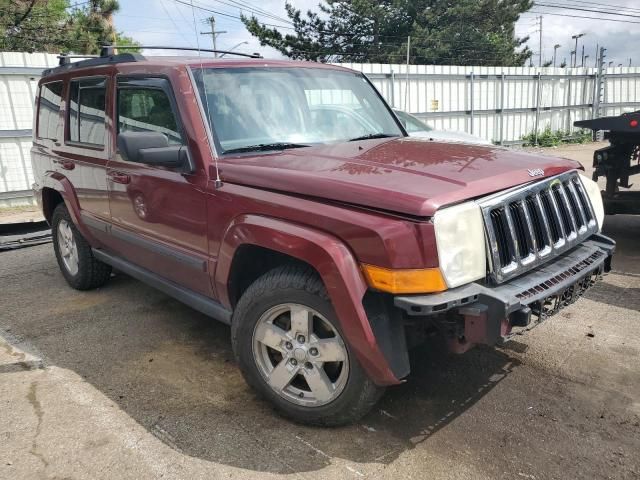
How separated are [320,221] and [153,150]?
1.17m

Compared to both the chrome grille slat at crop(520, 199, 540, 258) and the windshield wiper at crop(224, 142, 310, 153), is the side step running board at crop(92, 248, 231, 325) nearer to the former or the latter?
the windshield wiper at crop(224, 142, 310, 153)

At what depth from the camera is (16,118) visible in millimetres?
9648

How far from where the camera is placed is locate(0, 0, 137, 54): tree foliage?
20812 mm

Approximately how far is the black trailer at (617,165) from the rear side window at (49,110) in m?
5.39

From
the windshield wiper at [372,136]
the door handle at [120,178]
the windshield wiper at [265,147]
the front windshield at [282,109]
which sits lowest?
the door handle at [120,178]

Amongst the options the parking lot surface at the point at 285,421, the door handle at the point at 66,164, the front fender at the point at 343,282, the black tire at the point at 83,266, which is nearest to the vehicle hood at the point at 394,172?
the front fender at the point at 343,282

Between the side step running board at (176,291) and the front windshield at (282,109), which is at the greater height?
the front windshield at (282,109)

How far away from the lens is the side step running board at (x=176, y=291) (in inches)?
134

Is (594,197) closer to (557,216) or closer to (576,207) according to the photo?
(576,207)

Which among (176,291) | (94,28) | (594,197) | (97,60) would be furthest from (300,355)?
(94,28)

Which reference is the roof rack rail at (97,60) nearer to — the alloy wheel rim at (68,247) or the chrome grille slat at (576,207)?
the alloy wheel rim at (68,247)

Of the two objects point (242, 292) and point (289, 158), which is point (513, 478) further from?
point (289, 158)

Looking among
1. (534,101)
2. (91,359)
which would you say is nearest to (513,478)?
(91,359)

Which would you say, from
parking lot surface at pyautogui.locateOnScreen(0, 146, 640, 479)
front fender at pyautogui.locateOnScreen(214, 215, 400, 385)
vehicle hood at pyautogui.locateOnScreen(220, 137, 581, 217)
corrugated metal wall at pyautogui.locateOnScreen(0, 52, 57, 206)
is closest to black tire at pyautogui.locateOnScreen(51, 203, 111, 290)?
parking lot surface at pyautogui.locateOnScreen(0, 146, 640, 479)
